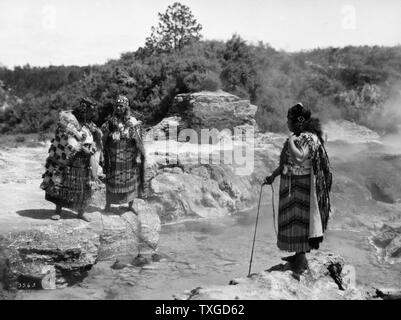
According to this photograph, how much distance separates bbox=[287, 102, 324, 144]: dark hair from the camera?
4664 millimetres

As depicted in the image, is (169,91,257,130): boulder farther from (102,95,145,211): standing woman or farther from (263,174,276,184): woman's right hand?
(263,174,276,184): woman's right hand

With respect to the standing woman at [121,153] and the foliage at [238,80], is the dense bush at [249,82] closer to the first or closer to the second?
the foliage at [238,80]

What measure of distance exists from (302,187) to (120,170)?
3.29 m

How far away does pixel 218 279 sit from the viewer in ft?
21.2

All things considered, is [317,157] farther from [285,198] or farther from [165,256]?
[165,256]

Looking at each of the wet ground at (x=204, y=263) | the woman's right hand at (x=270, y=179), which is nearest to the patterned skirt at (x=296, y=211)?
the woman's right hand at (x=270, y=179)

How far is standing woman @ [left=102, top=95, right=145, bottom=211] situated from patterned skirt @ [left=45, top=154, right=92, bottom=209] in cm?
73

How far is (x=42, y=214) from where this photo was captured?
6832mm

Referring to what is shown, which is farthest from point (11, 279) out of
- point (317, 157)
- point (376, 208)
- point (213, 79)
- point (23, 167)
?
point (213, 79)

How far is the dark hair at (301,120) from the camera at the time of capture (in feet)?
15.3

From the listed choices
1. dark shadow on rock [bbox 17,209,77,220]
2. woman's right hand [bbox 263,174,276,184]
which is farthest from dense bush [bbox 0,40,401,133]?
woman's right hand [bbox 263,174,276,184]

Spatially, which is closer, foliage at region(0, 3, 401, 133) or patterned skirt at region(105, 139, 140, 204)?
patterned skirt at region(105, 139, 140, 204)

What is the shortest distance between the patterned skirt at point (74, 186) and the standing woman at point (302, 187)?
2822 millimetres

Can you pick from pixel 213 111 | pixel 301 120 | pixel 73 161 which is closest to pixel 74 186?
pixel 73 161
